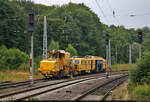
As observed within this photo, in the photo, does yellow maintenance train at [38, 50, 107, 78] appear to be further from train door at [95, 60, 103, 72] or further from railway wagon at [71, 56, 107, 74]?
train door at [95, 60, 103, 72]

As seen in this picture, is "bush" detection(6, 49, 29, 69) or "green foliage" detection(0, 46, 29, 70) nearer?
"green foliage" detection(0, 46, 29, 70)

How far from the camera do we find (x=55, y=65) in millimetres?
27141

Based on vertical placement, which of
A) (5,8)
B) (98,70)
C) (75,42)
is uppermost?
(5,8)

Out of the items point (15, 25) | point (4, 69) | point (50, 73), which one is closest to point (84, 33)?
point (15, 25)

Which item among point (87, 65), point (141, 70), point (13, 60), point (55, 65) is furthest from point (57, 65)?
point (87, 65)

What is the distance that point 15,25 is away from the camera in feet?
186

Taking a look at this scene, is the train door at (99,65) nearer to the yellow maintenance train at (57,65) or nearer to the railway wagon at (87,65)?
the railway wagon at (87,65)

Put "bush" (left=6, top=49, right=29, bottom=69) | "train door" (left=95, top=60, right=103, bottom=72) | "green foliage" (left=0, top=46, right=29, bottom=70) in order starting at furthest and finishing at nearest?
"train door" (left=95, top=60, right=103, bottom=72), "bush" (left=6, top=49, right=29, bottom=69), "green foliage" (left=0, top=46, right=29, bottom=70)

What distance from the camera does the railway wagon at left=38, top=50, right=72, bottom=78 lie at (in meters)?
27.0

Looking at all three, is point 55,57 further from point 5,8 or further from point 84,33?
point 84,33

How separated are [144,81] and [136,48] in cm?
7709

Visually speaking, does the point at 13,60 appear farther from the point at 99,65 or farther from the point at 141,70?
the point at 141,70

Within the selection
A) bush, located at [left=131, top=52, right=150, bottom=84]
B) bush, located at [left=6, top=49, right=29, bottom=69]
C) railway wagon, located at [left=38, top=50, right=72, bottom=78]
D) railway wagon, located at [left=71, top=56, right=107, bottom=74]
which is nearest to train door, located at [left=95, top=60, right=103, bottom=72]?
railway wagon, located at [left=71, top=56, right=107, bottom=74]

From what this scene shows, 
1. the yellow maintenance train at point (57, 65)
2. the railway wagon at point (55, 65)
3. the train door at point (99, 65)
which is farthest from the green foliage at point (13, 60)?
the train door at point (99, 65)
